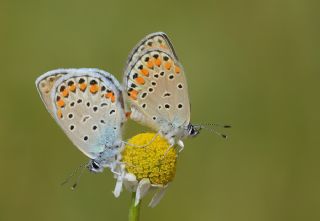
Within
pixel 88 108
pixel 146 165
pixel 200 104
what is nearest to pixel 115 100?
pixel 88 108

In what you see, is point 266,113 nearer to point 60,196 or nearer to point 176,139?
point 60,196

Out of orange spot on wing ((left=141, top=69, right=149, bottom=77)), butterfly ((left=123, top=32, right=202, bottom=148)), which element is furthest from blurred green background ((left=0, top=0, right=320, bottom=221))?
orange spot on wing ((left=141, top=69, right=149, bottom=77))

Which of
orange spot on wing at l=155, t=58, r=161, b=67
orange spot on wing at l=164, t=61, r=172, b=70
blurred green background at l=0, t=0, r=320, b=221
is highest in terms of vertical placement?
orange spot on wing at l=155, t=58, r=161, b=67

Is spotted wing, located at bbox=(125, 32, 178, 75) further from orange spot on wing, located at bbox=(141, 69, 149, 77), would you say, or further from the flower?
the flower

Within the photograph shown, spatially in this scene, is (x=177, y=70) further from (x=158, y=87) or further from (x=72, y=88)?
(x=72, y=88)

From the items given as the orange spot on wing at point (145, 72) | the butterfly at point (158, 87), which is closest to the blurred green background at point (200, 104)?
the butterfly at point (158, 87)

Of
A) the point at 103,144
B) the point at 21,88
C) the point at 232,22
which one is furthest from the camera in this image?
the point at 232,22

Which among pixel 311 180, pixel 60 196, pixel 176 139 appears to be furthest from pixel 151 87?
pixel 311 180
